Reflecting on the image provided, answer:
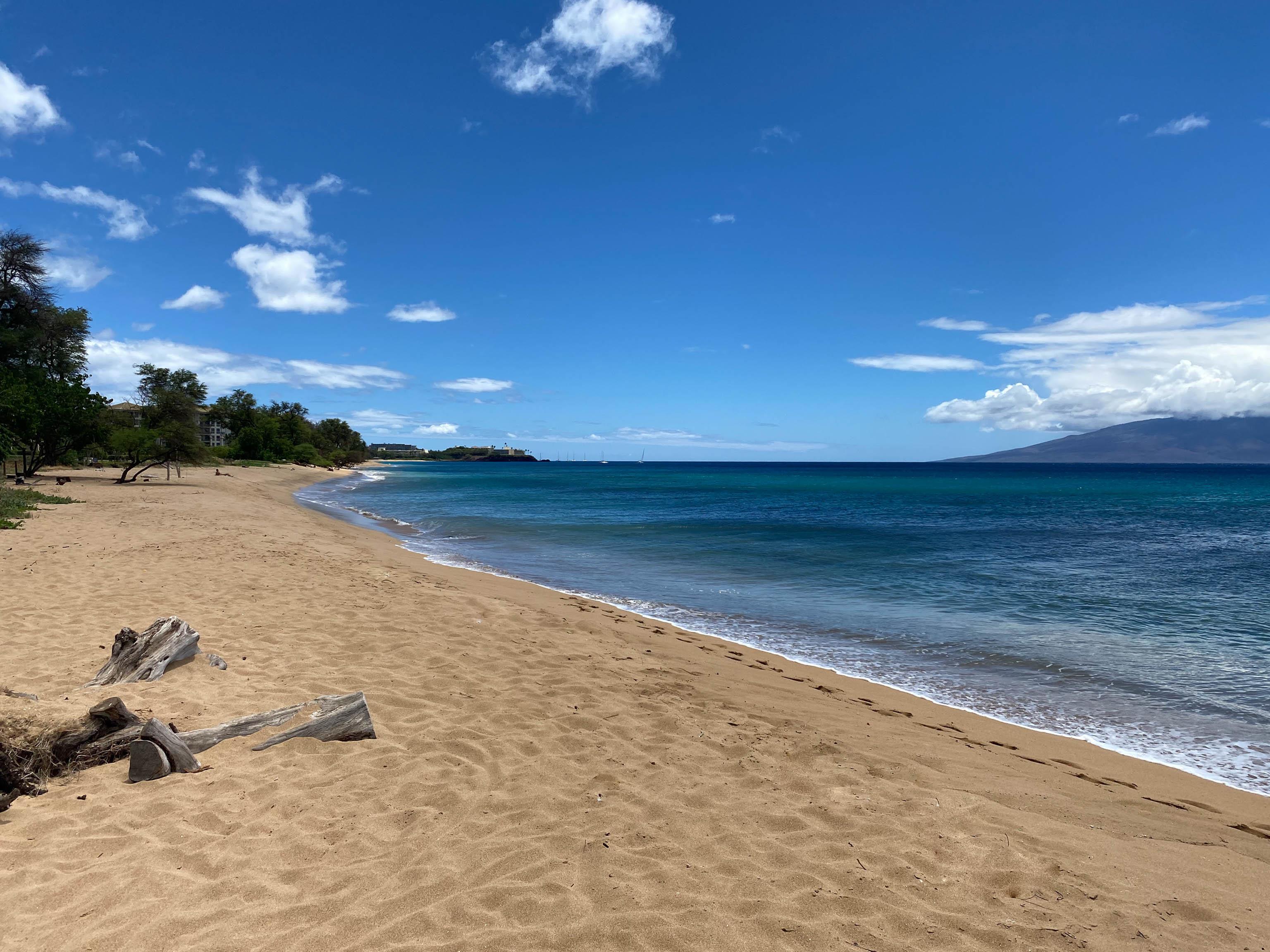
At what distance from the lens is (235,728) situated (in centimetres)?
522

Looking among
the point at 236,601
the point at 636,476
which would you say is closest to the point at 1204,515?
the point at 236,601

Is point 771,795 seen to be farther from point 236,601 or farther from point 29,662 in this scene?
point 236,601

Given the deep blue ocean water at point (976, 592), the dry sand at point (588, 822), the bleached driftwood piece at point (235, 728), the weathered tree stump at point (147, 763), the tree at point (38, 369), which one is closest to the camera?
the dry sand at point (588, 822)

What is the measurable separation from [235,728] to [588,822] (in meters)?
3.17

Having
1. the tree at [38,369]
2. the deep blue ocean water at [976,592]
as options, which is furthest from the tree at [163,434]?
the deep blue ocean water at [976,592]

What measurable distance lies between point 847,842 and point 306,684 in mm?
5436

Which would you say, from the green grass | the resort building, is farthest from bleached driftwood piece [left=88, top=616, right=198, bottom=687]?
the resort building

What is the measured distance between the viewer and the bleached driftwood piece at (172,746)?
4645 millimetres

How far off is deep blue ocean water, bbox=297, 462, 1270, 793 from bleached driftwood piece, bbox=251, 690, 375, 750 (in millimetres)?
6816

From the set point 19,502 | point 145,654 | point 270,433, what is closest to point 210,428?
point 270,433

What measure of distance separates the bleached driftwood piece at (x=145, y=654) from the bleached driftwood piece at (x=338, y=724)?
6.05ft

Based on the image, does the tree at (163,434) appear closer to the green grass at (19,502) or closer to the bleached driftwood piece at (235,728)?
the green grass at (19,502)

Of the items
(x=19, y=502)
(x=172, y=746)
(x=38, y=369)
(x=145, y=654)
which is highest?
(x=38, y=369)

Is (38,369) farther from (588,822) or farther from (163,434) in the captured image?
(588,822)
